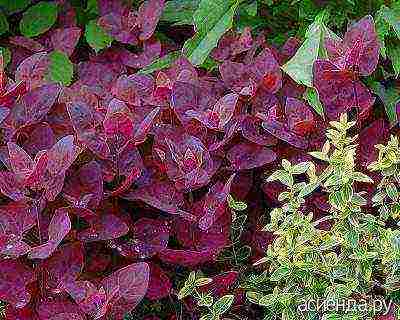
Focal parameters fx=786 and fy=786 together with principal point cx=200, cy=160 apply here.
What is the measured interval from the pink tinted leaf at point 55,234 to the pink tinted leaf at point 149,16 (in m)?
0.67

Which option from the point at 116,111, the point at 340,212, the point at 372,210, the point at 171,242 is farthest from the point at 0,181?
the point at 372,210

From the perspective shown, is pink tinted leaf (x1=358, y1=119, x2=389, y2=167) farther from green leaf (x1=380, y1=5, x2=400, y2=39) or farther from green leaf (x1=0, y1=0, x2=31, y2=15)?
green leaf (x1=0, y1=0, x2=31, y2=15)

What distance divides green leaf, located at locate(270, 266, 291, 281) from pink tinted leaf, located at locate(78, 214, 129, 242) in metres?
0.26

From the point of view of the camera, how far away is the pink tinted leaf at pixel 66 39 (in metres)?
1.96

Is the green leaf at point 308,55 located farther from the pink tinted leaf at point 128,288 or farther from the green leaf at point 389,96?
the pink tinted leaf at point 128,288

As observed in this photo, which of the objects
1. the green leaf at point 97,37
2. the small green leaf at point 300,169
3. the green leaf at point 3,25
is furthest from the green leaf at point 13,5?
the small green leaf at point 300,169

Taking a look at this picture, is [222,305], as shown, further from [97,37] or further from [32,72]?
[97,37]

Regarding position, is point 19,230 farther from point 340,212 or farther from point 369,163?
point 369,163

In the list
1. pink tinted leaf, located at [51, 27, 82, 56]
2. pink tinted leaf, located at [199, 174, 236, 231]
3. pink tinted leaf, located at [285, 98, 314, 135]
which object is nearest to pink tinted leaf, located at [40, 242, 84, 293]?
pink tinted leaf, located at [199, 174, 236, 231]

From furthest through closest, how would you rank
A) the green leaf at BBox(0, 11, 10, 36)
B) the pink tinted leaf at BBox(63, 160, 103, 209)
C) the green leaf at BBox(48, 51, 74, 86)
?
the green leaf at BBox(0, 11, 10, 36) → the green leaf at BBox(48, 51, 74, 86) → the pink tinted leaf at BBox(63, 160, 103, 209)

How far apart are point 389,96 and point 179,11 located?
622mm

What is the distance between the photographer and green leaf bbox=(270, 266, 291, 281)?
1303 mm

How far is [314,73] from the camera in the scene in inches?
56.4

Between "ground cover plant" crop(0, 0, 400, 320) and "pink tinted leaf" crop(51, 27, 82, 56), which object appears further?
"pink tinted leaf" crop(51, 27, 82, 56)
